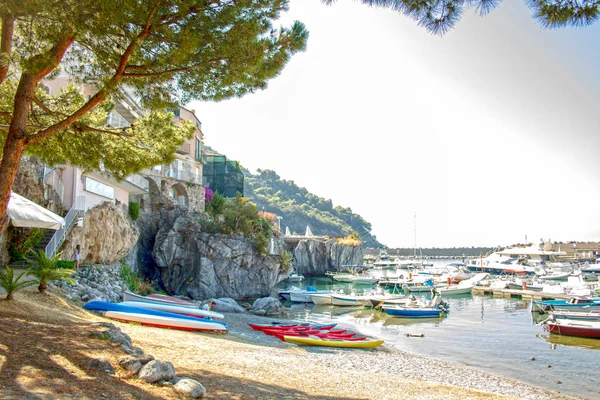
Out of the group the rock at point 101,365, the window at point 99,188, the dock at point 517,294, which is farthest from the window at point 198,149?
the rock at point 101,365

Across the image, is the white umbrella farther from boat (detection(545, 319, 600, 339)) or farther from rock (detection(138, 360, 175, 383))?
boat (detection(545, 319, 600, 339))

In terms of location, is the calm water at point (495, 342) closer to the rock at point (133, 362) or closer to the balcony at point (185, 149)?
the rock at point (133, 362)

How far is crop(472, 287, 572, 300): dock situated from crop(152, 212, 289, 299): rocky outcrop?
24.5 m

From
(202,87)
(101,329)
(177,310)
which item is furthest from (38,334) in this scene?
(177,310)

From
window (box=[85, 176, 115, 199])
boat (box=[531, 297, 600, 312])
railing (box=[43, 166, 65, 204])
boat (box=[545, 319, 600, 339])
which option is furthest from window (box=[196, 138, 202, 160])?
boat (box=[545, 319, 600, 339])

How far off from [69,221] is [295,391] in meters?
17.4

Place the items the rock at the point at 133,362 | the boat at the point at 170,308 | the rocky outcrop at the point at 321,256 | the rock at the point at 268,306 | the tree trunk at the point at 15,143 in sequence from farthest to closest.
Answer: the rocky outcrop at the point at 321,256, the rock at the point at 268,306, the boat at the point at 170,308, the tree trunk at the point at 15,143, the rock at the point at 133,362

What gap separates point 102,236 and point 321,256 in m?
57.9

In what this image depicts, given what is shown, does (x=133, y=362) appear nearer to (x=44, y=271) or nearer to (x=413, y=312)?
(x=44, y=271)

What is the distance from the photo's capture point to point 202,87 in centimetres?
1056

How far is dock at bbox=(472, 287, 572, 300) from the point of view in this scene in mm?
39344

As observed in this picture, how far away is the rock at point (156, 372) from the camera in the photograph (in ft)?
22.1

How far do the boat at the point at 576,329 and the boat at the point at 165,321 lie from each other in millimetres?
18991

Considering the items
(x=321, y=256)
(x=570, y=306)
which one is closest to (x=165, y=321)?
(x=570, y=306)
